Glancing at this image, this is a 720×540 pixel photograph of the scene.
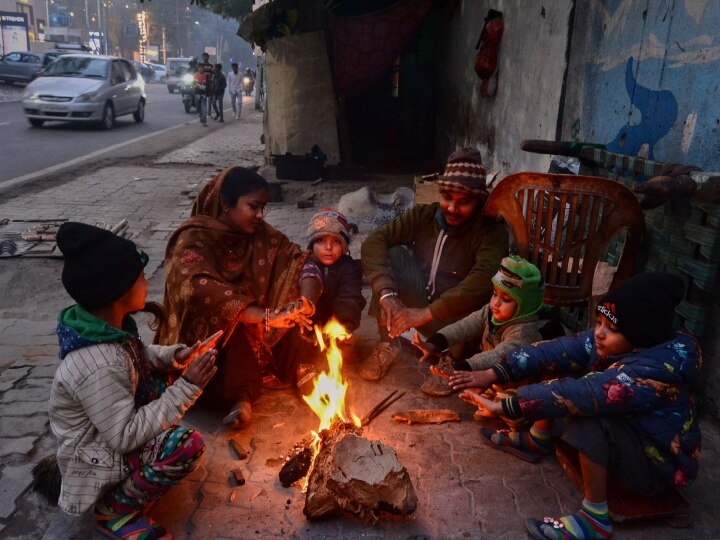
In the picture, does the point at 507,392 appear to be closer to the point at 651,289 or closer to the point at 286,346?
the point at 651,289

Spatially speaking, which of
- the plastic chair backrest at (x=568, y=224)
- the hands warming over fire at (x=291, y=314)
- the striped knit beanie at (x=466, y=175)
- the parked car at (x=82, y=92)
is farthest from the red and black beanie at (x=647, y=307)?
the parked car at (x=82, y=92)

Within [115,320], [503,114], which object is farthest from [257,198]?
[503,114]

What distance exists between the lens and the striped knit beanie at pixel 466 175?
3738mm

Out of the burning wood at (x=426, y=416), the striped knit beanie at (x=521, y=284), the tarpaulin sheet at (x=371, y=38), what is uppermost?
the tarpaulin sheet at (x=371, y=38)

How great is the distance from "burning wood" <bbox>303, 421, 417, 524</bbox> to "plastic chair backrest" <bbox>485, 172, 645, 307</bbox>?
1.64 metres

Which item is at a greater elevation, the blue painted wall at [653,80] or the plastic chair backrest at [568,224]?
the blue painted wall at [653,80]

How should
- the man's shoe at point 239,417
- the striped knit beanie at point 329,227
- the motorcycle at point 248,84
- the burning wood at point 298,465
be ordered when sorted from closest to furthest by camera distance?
the burning wood at point 298,465
the man's shoe at point 239,417
the striped knit beanie at point 329,227
the motorcycle at point 248,84

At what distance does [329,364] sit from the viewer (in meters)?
3.82

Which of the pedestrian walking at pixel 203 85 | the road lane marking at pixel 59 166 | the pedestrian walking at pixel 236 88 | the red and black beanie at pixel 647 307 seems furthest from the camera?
the pedestrian walking at pixel 236 88

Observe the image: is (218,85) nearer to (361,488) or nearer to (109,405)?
(109,405)

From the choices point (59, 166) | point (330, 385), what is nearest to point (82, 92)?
point (59, 166)

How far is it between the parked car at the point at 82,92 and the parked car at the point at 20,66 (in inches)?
437

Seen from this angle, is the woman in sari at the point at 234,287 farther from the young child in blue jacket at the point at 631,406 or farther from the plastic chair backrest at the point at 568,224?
the young child in blue jacket at the point at 631,406

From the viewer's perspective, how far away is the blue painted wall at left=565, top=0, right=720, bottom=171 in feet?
11.0
